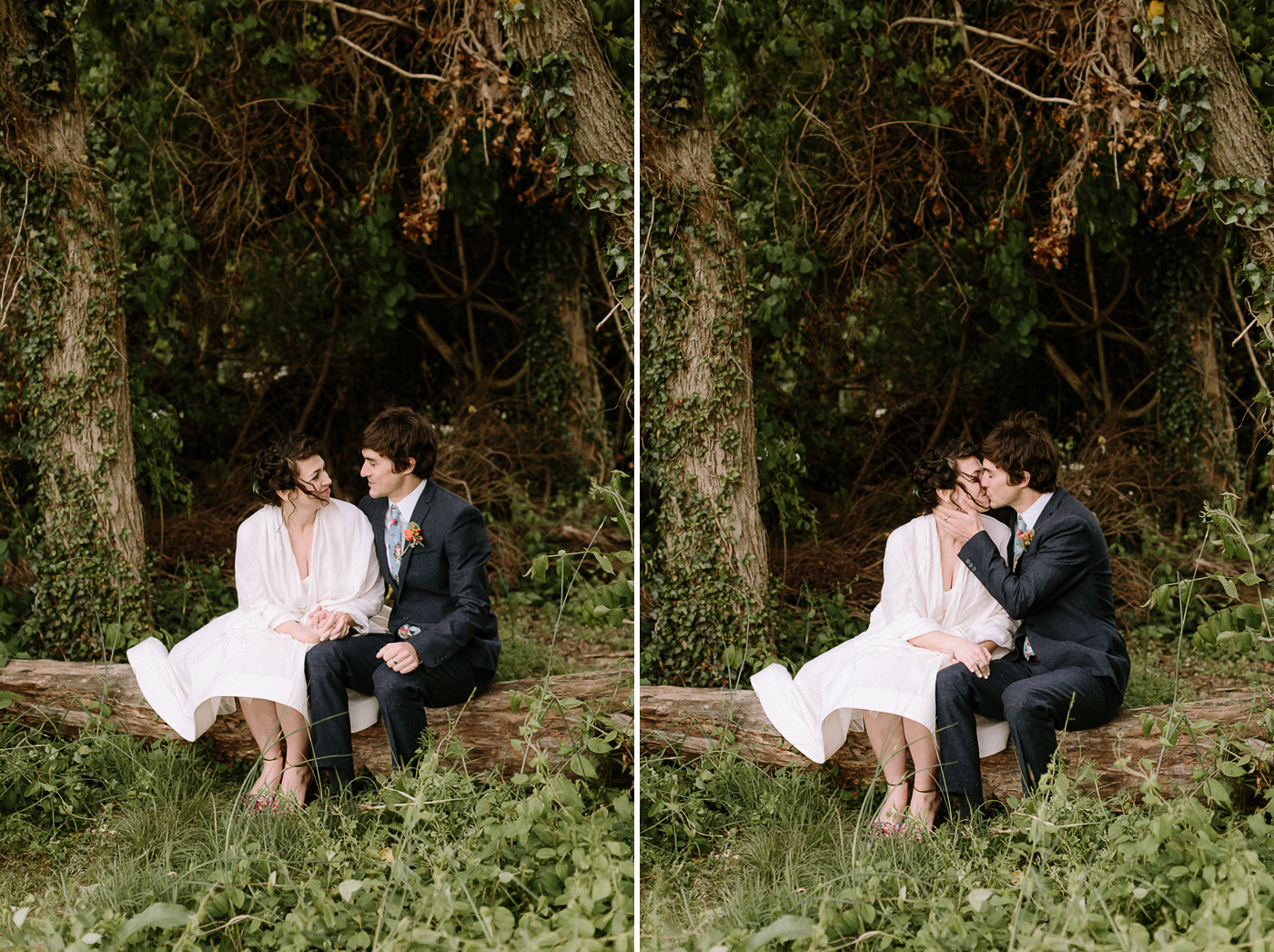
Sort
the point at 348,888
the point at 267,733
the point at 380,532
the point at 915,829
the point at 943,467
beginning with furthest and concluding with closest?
1. the point at 380,532
2. the point at 267,733
3. the point at 943,467
4. the point at 915,829
5. the point at 348,888

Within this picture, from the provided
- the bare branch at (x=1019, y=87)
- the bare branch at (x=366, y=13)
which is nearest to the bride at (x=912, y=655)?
the bare branch at (x=1019, y=87)

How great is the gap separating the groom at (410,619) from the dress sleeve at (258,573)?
0.30m

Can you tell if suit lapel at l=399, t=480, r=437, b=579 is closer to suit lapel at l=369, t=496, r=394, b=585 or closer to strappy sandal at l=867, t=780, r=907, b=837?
suit lapel at l=369, t=496, r=394, b=585

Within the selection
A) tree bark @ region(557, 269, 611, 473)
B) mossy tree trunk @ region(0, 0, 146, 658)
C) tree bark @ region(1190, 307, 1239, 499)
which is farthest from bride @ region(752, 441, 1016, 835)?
tree bark @ region(557, 269, 611, 473)

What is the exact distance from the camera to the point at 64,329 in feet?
13.7

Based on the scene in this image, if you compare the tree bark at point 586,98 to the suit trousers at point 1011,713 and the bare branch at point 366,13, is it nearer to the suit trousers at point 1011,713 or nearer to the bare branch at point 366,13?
the bare branch at point 366,13

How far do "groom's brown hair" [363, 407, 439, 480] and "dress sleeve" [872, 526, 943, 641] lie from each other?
1.52 meters

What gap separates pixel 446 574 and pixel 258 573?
623 mm

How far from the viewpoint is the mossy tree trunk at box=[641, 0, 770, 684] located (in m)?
3.69

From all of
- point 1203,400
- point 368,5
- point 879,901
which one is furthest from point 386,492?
point 1203,400

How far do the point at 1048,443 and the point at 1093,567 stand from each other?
40 centimetres

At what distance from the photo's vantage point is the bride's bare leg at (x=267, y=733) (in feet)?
→ 10.4

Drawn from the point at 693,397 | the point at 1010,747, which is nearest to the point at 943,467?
the point at 1010,747

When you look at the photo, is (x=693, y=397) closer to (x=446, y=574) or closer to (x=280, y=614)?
→ (x=446, y=574)
